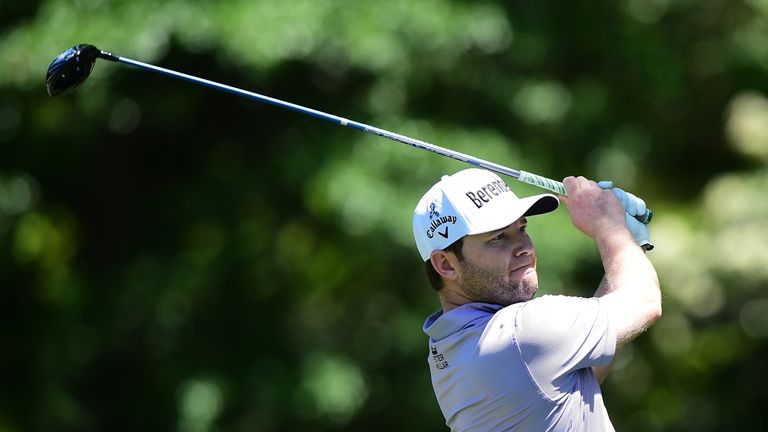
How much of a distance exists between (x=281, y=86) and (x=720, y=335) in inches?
198

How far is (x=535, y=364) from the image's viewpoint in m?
3.29

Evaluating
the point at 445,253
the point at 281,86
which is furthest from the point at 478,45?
the point at 445,253

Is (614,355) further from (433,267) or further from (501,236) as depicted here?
(433,267)

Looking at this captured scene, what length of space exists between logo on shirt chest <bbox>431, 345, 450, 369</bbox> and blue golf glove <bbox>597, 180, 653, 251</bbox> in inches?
24.7

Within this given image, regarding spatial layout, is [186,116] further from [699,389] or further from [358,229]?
[699,389]

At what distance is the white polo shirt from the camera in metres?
3.26

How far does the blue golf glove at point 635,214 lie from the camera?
3529 mm

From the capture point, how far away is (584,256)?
29.2 feet

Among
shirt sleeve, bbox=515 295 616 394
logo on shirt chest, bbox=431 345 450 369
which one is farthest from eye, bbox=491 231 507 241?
logo on shirt chest, bbox=431 345 450 369

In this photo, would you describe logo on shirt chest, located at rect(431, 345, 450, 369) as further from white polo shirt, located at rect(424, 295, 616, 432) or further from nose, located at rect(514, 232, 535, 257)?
nose, located at rect(514, 232, 535, 257)

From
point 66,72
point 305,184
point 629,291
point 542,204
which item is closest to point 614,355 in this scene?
point 629,291

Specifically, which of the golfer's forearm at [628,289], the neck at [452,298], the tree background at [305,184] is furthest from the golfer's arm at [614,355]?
the tree background at [305,184]

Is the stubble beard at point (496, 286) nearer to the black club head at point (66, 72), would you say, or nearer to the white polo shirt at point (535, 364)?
the white polo shirt at point (535, 364)

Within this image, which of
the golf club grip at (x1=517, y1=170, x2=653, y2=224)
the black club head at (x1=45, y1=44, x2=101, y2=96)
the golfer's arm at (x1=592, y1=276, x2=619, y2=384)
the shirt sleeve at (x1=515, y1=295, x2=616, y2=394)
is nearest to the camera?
the shirt sleeve at (x1=515, y1=295, x2=616, y2=394)
